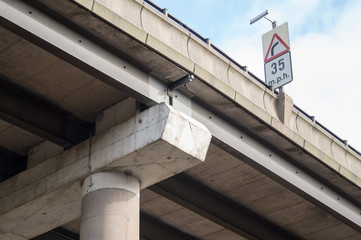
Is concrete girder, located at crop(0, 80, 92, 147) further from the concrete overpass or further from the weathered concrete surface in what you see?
the weathered concrete surface

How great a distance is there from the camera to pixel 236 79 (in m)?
21.5

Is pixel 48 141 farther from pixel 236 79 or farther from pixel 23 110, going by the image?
pixel 236 79

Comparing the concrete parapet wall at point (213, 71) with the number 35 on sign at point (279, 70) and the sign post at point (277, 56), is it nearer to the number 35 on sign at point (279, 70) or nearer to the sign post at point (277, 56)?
the number 35 on sign at point (279, 70)

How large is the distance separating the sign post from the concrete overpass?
332 cm

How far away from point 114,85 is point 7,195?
5257 mm

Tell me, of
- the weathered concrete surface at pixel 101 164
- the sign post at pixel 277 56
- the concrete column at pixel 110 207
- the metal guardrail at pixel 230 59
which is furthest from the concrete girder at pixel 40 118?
the sign post at pixel 277 56

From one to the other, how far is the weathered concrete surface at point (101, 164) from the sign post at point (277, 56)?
879cm

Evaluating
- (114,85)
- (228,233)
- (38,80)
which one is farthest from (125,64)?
(228,233)

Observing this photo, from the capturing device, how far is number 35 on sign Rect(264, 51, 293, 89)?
27197 millimetres

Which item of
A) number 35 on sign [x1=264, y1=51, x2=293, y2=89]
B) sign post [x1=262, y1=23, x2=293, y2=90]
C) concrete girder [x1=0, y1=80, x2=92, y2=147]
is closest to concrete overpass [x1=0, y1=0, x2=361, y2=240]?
concrete girder [x1=0, y1=80, x2=92, y2=147]

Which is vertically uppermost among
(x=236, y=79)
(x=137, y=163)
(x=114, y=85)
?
(x=236, y=79)

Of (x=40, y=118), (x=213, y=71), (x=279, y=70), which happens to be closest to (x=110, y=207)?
(x=40, y=118)

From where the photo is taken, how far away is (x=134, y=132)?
1922cm

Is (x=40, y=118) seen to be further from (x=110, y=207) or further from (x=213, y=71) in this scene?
(x=213, y=71)
